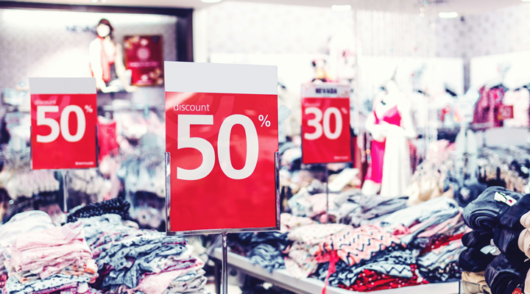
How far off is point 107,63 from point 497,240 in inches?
161

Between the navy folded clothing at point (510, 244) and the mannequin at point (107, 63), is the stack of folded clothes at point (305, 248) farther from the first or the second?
the mannequin at point (107, 63)

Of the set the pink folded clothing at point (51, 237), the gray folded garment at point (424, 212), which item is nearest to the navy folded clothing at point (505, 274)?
the gray folded garment at point (424, 212)

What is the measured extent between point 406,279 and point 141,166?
2.42 metres

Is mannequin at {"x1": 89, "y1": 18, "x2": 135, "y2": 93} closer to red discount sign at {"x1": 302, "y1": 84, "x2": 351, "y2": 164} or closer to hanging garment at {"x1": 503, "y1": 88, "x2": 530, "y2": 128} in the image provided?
red discount sign at {"x1": 302, "y1": 84, "x2": 351, "y2": 164}

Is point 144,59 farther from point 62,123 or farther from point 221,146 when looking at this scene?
point 221,146

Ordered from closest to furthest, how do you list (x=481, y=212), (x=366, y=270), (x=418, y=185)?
(x=481, y=212), (x=366, y=270), (x=418, y=185)

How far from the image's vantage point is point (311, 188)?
4211mm

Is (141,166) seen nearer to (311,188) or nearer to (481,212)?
(311,188)

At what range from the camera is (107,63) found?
488cm

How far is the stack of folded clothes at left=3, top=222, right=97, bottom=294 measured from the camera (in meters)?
1.99

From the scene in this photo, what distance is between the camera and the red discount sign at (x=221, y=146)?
1628 millimetres

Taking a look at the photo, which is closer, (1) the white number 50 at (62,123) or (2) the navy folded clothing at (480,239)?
(2) the navy folded clothing at (480,239)

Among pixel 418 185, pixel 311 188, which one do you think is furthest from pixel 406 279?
pixel 311 188

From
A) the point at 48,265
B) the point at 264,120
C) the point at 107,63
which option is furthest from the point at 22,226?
the point at 107,63
